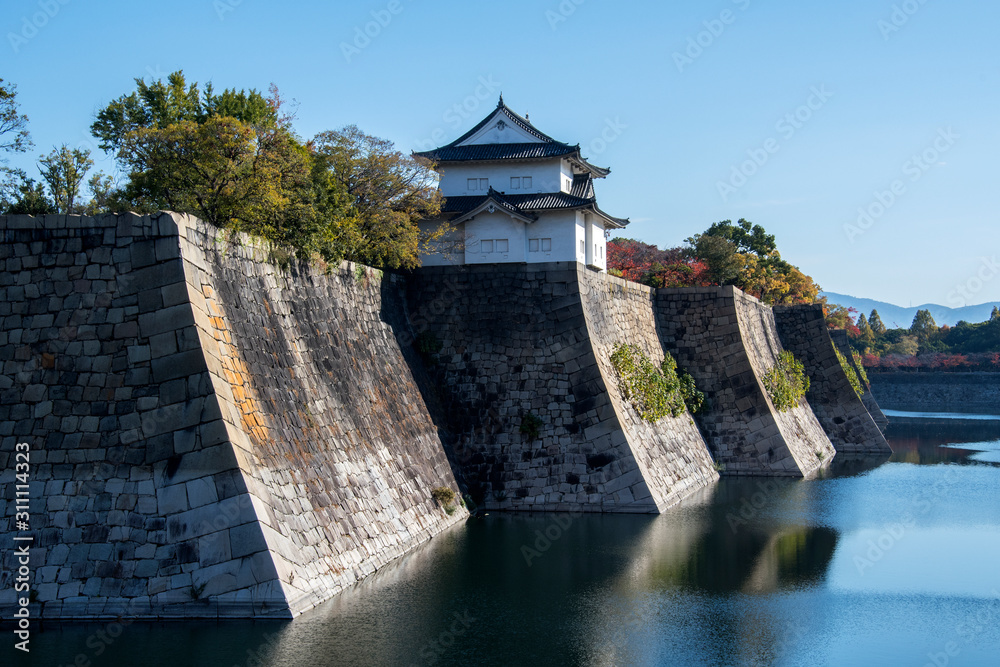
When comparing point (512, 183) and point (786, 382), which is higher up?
point (512, 183)

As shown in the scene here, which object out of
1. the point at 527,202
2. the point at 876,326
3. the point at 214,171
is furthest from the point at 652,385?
the point at 876,326

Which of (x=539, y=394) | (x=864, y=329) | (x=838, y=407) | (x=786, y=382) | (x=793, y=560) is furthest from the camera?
(x=864, y=329)

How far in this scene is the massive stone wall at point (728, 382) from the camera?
89.6 ft

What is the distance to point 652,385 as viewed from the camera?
24.4 metres

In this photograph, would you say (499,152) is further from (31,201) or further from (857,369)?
(857,369)

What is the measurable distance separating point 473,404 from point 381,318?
301 cm

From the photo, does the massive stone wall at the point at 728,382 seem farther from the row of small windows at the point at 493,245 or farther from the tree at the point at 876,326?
the tree at the point at 876,326

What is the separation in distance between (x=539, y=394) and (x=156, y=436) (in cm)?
1076

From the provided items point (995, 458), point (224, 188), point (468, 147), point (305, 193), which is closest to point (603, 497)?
point (305, 193)

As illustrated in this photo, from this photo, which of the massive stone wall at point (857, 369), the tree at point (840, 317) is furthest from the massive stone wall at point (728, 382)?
the tree at point (840, 317)

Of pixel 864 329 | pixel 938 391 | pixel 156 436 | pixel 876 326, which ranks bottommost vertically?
pixel 938 391

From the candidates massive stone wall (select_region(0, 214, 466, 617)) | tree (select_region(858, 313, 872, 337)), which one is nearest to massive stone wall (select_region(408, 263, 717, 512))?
massive stone wall (select_region(0, 214, 466, 617))

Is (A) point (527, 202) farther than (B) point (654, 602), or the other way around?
(A) point (527, 202)

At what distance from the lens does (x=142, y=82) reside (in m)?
17.0
